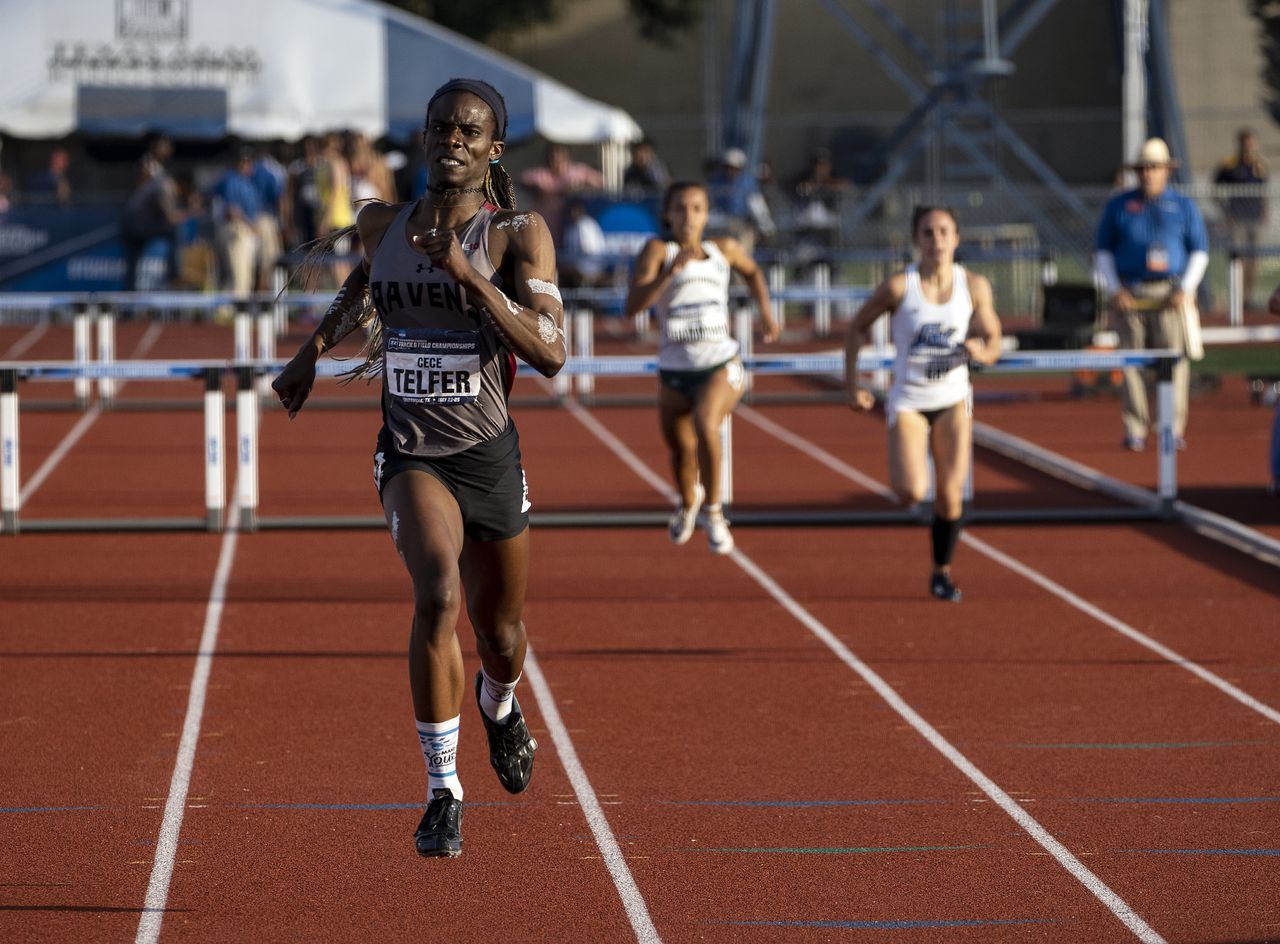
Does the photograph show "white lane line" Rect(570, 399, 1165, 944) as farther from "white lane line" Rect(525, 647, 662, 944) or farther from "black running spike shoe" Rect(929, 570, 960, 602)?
"white lane line" Rect(525, 647, 662, 944)

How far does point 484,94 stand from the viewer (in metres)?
5.59

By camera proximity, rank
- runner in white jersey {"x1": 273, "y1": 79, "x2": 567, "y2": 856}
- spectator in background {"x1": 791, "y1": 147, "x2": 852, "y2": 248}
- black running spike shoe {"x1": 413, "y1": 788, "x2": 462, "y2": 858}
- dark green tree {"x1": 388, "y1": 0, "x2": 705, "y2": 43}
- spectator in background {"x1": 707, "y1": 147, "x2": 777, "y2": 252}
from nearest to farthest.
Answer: black running spike shoe {"x1": 413, "y1": 788, "x2": 462, "y2": 858}, runner in white jersey {"x1": 273, "y1": 79, "x2": 567, "y2": 856}, spectator in background {"x1": 707, "y1": 147, "x2": 777, "y2": 252}, spectator in background {"x1": 791, "y1": 147, "x2": 852, "y2": 248}, dark green tree {"x1": 388, "y1": 0, "x2": 705, "y2": 43}

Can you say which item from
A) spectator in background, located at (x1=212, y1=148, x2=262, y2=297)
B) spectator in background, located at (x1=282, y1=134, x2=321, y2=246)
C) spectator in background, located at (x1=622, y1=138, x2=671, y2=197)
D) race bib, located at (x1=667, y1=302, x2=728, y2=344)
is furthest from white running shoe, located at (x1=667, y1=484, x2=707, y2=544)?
spectator in background, located at (x1=622, y1=138, x2=671, y2=197)

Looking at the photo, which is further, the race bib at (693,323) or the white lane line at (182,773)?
the race bib at (693,323)

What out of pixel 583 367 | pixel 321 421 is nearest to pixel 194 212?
pixel 321 421

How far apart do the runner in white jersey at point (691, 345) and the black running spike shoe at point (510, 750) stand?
482 cm

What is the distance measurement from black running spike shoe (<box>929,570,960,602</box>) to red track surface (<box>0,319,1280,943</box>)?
127 millimetres

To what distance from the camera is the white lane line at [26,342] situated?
977 inches

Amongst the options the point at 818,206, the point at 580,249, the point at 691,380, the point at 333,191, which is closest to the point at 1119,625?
the point at 691,380

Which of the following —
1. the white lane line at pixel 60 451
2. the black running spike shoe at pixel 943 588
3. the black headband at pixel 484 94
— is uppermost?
the black headband at pixel 484 94

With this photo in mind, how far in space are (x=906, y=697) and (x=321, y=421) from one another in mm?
11289

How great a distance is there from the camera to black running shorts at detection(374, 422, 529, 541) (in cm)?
564

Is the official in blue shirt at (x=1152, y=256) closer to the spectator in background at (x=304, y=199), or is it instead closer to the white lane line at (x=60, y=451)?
the white lane line at (x=60, y=451)

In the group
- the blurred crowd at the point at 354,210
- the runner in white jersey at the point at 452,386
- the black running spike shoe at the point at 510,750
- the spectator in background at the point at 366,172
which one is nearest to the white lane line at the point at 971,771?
the black running spike shoe at the point at 510,750
